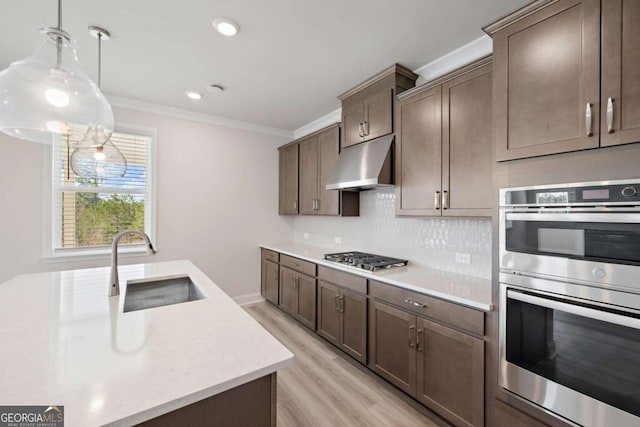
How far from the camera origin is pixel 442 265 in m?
2.42

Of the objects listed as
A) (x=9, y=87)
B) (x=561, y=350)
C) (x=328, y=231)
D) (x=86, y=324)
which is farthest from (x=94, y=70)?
(x=561, y=350)

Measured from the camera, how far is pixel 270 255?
3.99 meters

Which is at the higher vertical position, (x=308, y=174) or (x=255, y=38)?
(x=255, y=38)

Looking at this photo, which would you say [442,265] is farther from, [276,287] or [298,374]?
[276,287]

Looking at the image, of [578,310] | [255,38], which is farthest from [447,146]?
[255,38]

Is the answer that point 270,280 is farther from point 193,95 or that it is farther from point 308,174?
→ point 193,95

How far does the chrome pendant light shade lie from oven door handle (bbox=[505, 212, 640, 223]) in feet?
9.15

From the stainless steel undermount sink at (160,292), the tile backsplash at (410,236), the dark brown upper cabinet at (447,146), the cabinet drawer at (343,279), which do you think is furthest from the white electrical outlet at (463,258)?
the stainless steel undermount sink at (160,292)

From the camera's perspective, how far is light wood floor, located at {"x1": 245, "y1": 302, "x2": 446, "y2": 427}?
1892mm

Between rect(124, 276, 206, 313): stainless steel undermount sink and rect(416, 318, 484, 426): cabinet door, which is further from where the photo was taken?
rect(124, 276, 206, 313): stainless steel undermount sink

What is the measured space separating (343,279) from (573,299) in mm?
1649

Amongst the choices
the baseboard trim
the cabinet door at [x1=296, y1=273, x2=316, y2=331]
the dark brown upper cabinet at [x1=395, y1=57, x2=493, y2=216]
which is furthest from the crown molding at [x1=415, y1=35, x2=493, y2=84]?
the baseboard trim

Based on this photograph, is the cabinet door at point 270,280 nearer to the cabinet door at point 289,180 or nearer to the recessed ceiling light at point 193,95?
the cabinet door at point 289,180

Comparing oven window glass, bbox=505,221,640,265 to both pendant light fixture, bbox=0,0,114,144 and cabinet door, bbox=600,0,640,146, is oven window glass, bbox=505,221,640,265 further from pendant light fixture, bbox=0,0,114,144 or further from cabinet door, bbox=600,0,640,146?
pendant light fixture, bbox=0,0,114,144
